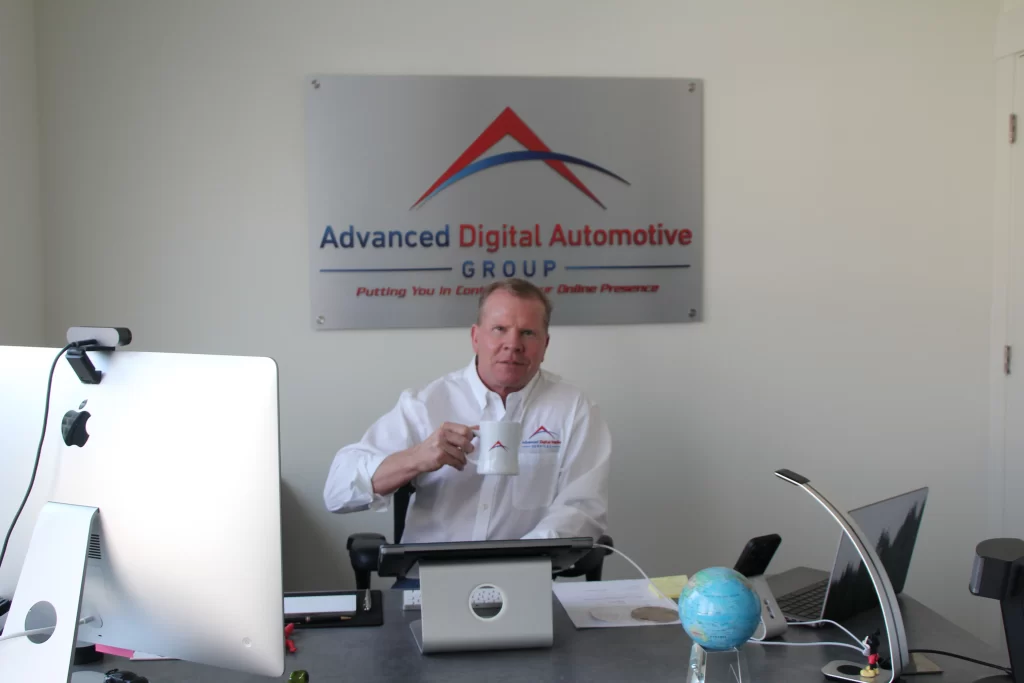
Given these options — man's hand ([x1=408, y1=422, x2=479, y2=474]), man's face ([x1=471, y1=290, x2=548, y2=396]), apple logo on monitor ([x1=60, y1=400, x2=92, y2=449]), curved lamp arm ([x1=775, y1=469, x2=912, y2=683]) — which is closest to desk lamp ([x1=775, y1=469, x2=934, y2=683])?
curved lamp arm ([x1=775, y1=469, x2=912, y2=683])

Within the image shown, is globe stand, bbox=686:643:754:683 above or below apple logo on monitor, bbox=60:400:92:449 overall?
below

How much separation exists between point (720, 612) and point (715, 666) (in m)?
0.11

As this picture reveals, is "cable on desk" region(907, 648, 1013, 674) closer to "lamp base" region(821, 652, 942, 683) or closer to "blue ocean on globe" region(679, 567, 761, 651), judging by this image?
"lamp base" region(821, 652, 942, 683)

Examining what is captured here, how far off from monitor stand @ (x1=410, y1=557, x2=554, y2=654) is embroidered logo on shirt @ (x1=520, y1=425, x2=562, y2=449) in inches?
40.9

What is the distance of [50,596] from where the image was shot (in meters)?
1.16

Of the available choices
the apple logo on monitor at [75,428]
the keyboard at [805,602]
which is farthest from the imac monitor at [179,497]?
the keyboard at [805,602]

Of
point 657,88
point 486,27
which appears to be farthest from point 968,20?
point 486,27

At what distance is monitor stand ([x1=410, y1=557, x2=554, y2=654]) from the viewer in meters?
1.60

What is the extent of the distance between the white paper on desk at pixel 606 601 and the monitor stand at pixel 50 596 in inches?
37.5

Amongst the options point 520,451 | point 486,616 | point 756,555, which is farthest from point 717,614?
point 520,451

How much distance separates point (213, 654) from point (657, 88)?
259 centimetres

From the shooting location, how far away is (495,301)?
2.61 meters

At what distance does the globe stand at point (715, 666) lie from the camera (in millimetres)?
1419

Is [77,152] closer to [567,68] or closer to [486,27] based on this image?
[486,27]
